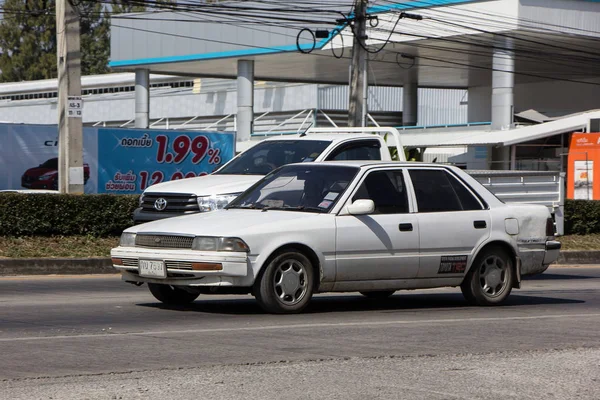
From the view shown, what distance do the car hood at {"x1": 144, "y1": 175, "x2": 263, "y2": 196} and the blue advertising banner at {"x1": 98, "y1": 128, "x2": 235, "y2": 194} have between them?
11.7 meters

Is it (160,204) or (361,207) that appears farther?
(160,204)

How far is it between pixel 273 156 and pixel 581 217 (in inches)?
428

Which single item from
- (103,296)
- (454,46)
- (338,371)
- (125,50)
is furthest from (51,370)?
(125,50)

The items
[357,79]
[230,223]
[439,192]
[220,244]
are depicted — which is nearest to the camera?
[220,244]

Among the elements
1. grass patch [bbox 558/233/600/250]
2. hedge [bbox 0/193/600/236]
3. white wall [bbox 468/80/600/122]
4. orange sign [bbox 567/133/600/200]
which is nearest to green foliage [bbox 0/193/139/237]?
hedge [bbox 0/193/600/236]

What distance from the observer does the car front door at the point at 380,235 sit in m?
10.9

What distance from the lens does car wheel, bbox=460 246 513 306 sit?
1191 cm

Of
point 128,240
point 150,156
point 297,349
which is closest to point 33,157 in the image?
point 150,156

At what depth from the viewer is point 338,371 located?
7.57 m

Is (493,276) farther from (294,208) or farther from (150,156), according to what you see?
(150,156)

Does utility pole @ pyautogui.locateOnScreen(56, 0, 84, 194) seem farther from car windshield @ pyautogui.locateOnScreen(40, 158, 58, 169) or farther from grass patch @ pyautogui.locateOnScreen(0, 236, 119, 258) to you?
car windshield @ pyautogui.locateOnScreen(40, 158, 58, 169)

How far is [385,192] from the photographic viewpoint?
11.5m

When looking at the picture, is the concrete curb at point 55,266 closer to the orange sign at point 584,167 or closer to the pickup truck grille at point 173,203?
the pickup truck grille at point 173,203

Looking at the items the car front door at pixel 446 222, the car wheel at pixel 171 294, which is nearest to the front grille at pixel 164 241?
the car wheel at pixel 171 294
